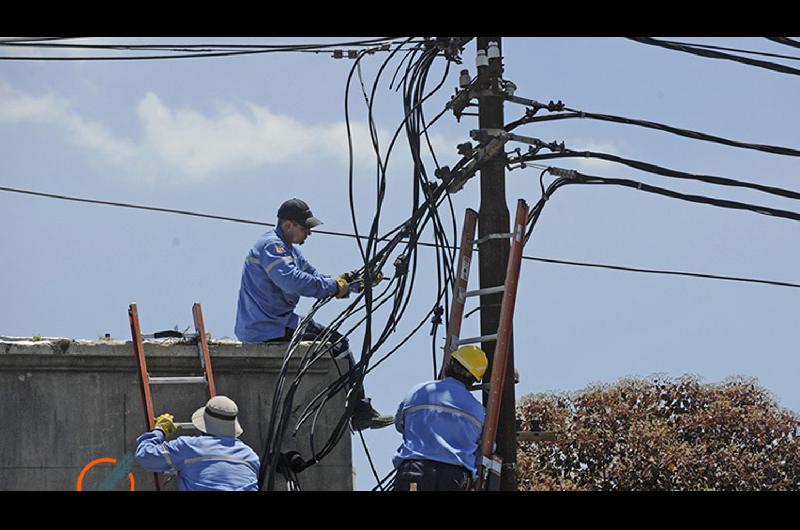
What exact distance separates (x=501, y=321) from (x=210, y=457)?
92.3 inches

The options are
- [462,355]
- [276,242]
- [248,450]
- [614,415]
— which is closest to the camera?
[248,450]

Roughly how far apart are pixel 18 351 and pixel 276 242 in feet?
7.11

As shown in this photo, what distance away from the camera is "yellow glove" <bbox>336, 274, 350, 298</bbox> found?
32.9 ft

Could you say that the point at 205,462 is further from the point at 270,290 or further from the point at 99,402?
the point at 270,290

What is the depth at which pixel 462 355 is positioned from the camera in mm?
8539

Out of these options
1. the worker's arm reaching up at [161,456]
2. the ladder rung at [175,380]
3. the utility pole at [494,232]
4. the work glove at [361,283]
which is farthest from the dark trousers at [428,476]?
the work glove at [361,283]

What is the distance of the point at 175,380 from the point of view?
912 cm

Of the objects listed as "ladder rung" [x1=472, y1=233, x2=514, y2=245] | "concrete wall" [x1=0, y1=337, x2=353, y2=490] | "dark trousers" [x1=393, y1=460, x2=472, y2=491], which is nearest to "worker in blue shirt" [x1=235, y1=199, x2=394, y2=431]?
"concrete wall" [x1=0, y1=337, x2=353, y2=490]

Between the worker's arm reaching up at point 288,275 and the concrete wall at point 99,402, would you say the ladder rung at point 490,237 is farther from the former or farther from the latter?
the concrete wall at point 99,402

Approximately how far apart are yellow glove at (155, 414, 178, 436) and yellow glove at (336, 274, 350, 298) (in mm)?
2039

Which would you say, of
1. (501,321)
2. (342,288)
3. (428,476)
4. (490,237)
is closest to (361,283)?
(342,288)

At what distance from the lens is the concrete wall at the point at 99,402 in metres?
8.88
